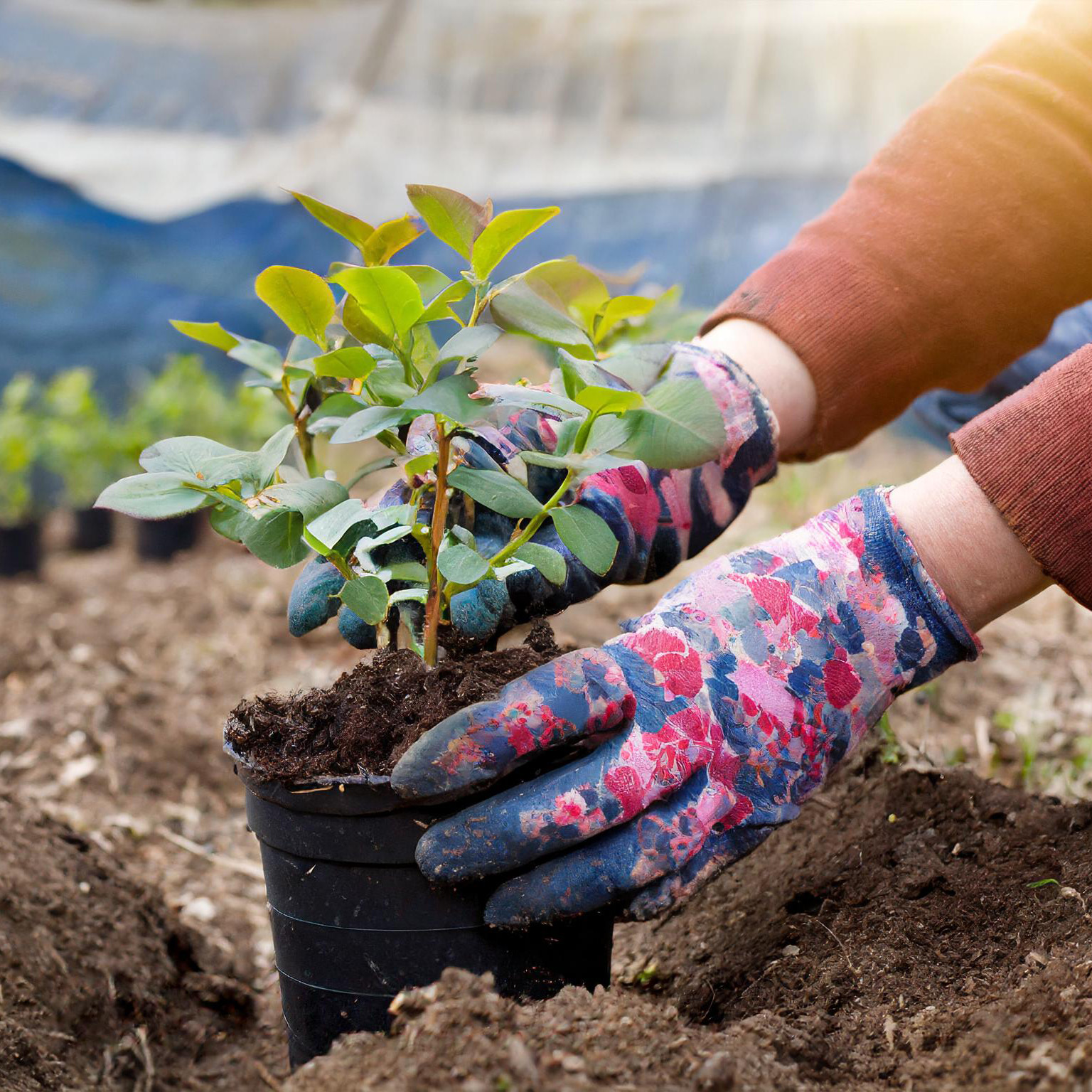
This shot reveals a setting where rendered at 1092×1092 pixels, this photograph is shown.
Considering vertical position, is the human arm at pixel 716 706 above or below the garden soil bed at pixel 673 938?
above

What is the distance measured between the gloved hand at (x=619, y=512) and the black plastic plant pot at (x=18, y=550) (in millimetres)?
3436

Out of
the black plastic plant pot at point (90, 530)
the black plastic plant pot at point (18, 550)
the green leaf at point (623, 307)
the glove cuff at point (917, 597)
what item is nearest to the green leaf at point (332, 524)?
the green leaf at point (623, 307)

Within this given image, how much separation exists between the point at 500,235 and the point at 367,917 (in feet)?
2.27

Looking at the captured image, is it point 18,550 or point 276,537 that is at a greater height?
point 276,537

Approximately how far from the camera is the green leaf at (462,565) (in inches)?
38.5

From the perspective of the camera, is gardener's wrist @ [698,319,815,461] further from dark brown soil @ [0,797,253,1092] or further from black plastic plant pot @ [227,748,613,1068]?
dark brown soil @ [0,797,253,1092]

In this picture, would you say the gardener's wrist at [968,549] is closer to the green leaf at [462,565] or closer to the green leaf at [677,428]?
the green leaf at [677,428]

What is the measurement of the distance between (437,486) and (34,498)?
4799 millimetres

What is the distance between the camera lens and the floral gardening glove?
1004 millimetres

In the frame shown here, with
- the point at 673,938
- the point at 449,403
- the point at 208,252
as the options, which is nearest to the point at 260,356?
the point at 449,403

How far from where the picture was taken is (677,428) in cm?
95

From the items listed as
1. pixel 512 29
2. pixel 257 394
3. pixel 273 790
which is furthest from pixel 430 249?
pixel 273 790

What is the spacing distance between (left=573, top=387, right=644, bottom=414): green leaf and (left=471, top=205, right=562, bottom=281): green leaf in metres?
0.15

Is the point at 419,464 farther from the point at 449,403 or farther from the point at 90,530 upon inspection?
the point at 90,530
